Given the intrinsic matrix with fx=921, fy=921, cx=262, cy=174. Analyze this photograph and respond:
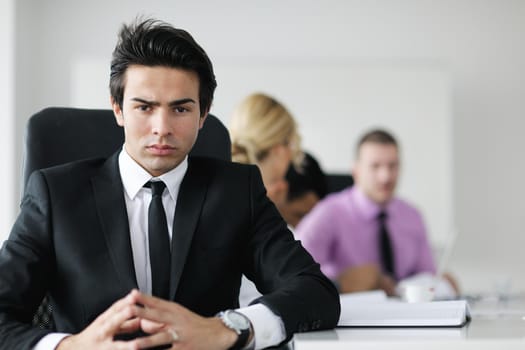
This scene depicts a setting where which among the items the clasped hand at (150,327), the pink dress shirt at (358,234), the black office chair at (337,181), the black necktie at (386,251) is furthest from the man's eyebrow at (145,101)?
the black necktie at (386,251)

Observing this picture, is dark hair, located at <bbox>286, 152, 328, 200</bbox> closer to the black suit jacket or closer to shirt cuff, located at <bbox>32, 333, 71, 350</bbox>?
the black suit jacket

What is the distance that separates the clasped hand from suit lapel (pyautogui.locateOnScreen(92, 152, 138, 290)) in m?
0.21

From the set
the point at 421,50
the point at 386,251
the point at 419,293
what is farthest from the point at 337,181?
the point at 419,293

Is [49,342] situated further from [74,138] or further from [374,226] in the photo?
[374,226]

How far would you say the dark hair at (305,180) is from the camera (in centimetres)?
473

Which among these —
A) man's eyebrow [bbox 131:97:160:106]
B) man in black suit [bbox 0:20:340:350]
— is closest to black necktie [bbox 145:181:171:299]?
man in black suit [bbox 0:20:340:350]

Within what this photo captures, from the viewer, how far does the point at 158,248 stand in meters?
1.68

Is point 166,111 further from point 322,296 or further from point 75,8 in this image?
point 75,8

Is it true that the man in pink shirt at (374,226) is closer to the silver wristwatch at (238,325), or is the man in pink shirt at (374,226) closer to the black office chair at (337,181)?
the black office chair at (337,181)

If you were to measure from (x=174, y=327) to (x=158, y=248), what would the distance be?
0.31 meters

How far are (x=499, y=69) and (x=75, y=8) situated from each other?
104 inches

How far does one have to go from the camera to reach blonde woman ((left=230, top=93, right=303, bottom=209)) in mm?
3375

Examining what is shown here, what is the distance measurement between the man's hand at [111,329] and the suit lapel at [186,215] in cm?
26

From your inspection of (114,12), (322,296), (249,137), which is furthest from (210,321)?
(114,12)
